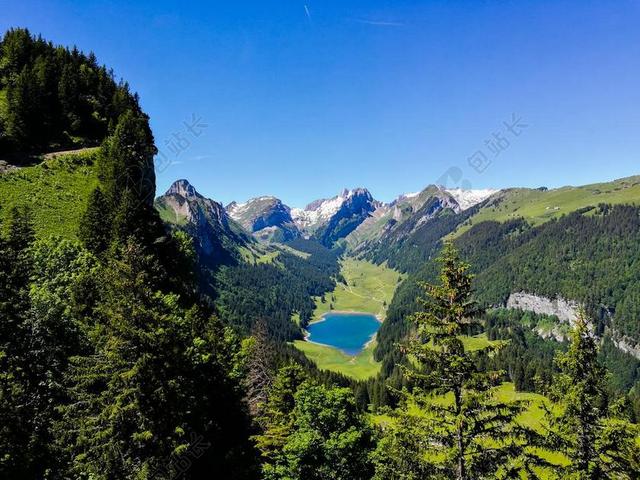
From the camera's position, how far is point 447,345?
20.9 m

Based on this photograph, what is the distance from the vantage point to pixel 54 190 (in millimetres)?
63469

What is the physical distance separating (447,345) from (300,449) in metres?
16.1

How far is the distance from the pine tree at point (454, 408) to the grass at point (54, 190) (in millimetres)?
50633

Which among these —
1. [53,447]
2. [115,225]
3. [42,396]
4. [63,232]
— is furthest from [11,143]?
[53,447]

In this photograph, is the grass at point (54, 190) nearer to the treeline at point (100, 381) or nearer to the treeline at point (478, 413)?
the treeline at point (100, 381)

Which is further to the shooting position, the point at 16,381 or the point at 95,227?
the point at 95,227

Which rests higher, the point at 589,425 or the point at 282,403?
the point at 282,403

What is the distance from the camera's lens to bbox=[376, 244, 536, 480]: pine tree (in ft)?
66.3

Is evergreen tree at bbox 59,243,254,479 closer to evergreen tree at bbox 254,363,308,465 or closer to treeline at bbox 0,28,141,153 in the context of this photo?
evergreen tree at bbox 254,363,308,465

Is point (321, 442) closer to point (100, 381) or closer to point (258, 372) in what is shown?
point (100, 381)

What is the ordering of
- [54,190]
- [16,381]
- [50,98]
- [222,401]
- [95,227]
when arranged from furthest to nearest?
[50,98] < [54,190] < [95,227] < [222,401] < [16,381]

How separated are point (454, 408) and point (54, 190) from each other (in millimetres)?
66167

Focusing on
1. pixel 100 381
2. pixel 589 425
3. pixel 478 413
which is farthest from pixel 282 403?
pixel 589 425

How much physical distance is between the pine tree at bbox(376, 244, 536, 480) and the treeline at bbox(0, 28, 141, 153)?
78.3m
